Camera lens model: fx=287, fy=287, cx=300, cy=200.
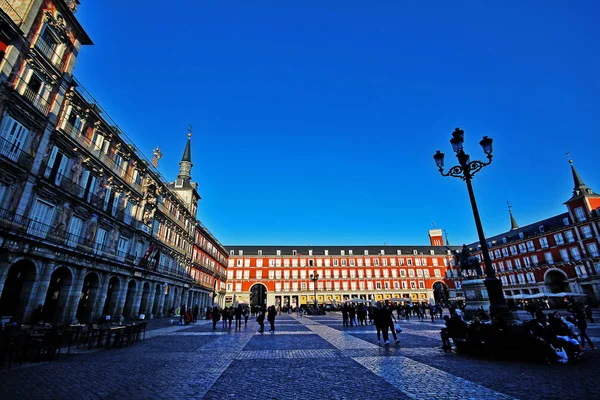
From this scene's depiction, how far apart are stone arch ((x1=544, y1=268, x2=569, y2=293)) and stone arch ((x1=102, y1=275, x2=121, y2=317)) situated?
58214 millimetres

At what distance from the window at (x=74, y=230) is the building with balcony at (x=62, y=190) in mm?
65

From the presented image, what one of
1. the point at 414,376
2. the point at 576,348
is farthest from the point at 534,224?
the point at 414,376

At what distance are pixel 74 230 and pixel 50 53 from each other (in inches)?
421

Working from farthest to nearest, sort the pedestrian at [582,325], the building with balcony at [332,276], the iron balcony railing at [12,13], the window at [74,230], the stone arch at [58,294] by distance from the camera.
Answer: the building with balcony at [332,276]
the window at [74,230]
the stone arch at [58,294]
the iron balcony railing at [12,13]
the pedestrian at [582,325]

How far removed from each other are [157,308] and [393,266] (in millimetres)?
55562

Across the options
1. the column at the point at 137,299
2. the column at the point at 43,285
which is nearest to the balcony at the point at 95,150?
the column at the point at 43,285

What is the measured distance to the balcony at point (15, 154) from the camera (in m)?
13.4

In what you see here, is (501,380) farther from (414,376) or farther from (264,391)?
(264,391)

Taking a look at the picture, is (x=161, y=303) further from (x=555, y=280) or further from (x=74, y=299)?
(x=555, y=280)

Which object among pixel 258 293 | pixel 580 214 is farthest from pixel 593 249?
pixel 258 293

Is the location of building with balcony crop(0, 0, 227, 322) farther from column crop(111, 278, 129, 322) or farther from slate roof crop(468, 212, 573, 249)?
slate roof crop(468, 212, 573, 249)

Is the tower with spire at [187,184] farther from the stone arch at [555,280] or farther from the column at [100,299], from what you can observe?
the stone arch at [555,280]

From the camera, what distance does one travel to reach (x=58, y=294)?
1794 cm

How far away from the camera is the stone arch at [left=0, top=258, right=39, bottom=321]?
14.5m
